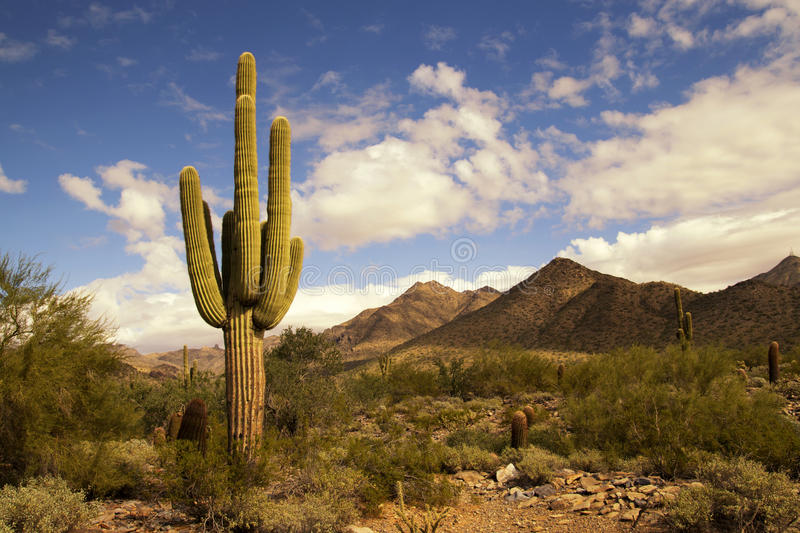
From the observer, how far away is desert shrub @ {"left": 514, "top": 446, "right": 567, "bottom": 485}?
7730 millimetres

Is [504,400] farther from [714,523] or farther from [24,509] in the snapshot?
[24,509]

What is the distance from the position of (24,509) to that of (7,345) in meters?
2.66

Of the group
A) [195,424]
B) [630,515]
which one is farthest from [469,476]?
[195,424]

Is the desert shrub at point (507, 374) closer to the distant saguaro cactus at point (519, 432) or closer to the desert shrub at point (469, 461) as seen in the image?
the distant saguaro cactus at point (519, 432)

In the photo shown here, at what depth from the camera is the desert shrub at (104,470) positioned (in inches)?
270

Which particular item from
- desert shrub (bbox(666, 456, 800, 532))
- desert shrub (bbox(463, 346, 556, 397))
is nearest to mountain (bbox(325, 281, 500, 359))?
desert shrub (bbox(463, 346, 556, 397))

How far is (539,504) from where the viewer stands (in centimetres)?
672

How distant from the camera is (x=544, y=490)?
7145 millimetres

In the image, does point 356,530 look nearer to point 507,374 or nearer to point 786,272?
point 507,374

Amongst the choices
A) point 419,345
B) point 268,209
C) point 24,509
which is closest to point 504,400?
point 268,209

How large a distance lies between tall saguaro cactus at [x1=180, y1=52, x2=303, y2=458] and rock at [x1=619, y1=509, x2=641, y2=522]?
5.44 meters

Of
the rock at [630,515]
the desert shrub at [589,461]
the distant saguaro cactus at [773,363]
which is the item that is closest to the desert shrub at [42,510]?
the rock at [630,515]

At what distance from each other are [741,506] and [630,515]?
122cm

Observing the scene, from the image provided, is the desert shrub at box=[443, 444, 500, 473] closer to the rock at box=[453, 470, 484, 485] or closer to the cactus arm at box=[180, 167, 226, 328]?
the rock at box=[453, 470, 484, 485]
